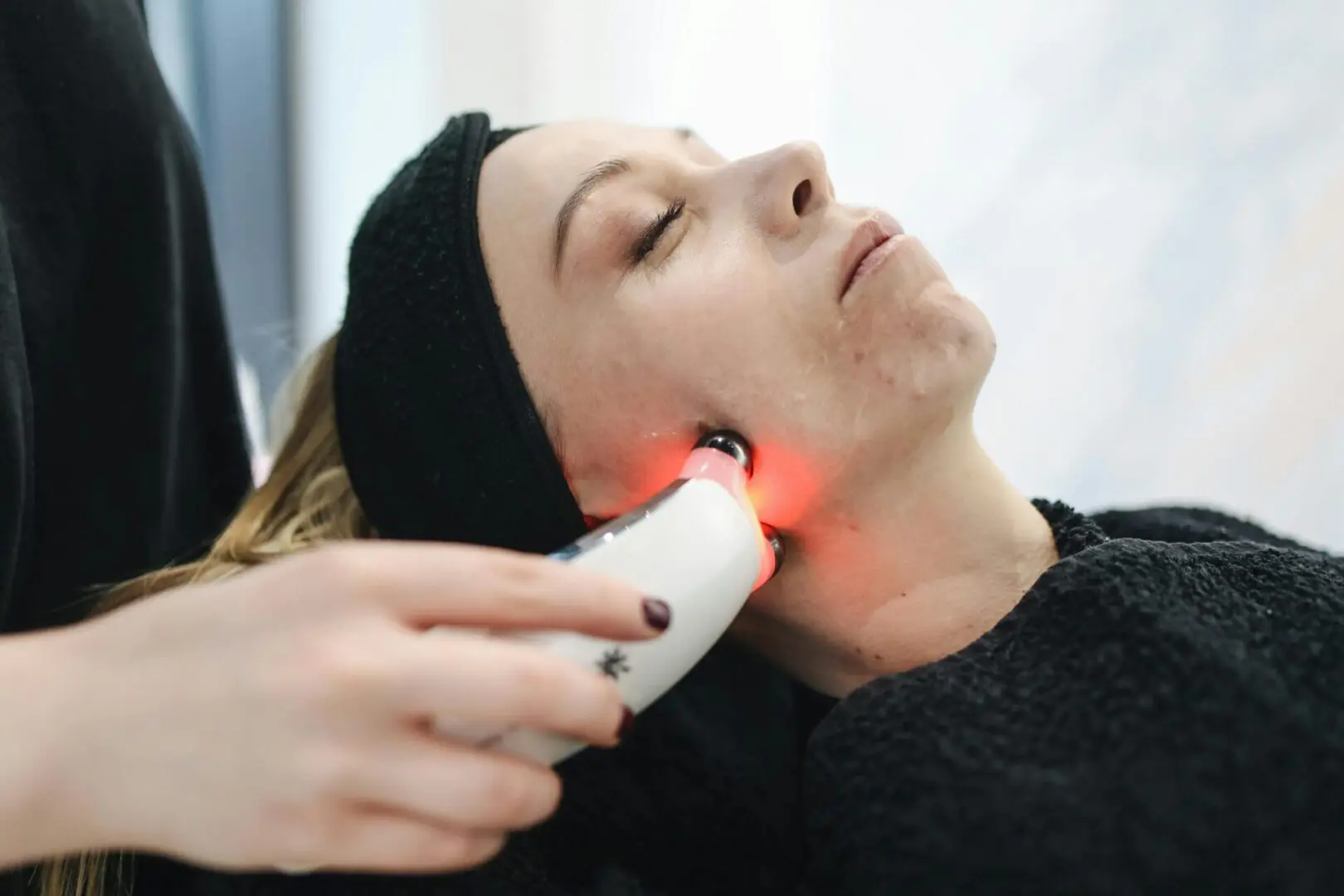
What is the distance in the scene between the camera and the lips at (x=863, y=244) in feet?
2.57

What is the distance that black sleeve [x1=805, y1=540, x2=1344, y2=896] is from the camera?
22.3 inches

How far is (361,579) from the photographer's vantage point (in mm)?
468

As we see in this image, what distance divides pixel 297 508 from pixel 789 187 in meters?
0.60

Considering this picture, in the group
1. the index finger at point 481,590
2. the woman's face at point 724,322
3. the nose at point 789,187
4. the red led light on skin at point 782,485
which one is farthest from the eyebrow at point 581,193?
the index finger at point 481,590

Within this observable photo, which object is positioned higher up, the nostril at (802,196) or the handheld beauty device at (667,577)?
the nostril at (802,196)

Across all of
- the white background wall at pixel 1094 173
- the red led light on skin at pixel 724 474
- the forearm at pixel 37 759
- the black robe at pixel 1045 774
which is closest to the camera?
the forearm at pixel 37 759

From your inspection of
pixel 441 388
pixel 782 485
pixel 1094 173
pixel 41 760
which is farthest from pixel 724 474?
pixel 1094 173

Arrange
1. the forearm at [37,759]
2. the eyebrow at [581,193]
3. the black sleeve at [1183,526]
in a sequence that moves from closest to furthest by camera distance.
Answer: the forearm at [37,759] → the eyebrow at [581,193] → the black sleeve at [1183,526]

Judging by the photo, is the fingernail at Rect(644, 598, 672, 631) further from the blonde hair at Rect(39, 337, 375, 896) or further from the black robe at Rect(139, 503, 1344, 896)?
the blonde hair at Rect(39, 337, 375, 896)

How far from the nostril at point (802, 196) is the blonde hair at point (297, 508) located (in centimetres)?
51

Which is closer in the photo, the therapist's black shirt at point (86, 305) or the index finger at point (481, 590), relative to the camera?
the index finger at point (481, 590)

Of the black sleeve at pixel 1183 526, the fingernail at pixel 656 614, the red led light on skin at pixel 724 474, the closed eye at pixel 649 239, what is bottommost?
the black sleeve at pixel 1183 526

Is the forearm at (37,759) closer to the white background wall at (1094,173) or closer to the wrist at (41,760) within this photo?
the wrist at (41,760)

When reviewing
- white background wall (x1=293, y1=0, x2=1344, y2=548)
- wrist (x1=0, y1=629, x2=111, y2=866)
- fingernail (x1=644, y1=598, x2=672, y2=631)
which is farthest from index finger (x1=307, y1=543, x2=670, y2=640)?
white background wall (x1=293, y1=0, x2=1344, y2=548)
